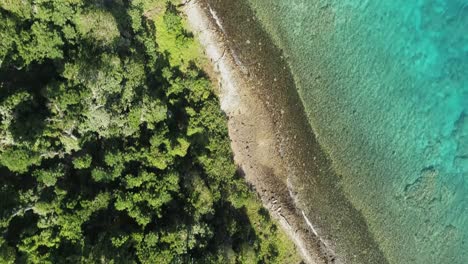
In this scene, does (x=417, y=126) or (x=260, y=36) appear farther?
(x=417, y=126)

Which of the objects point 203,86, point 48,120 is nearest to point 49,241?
point 48,120

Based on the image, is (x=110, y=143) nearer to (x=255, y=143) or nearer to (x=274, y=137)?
(x=255, y=143)

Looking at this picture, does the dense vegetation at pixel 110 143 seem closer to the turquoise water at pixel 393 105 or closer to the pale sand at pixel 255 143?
the pale sand at pixel 255 143

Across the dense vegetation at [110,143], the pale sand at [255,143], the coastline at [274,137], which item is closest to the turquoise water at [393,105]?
the coastline at [274,137]

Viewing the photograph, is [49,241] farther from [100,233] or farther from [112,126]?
[112,126]

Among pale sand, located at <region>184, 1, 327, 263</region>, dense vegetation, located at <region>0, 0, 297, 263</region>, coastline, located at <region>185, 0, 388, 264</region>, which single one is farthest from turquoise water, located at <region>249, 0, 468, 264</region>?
dense vegetation, located at <region>0, 0, 297, 263</region>
